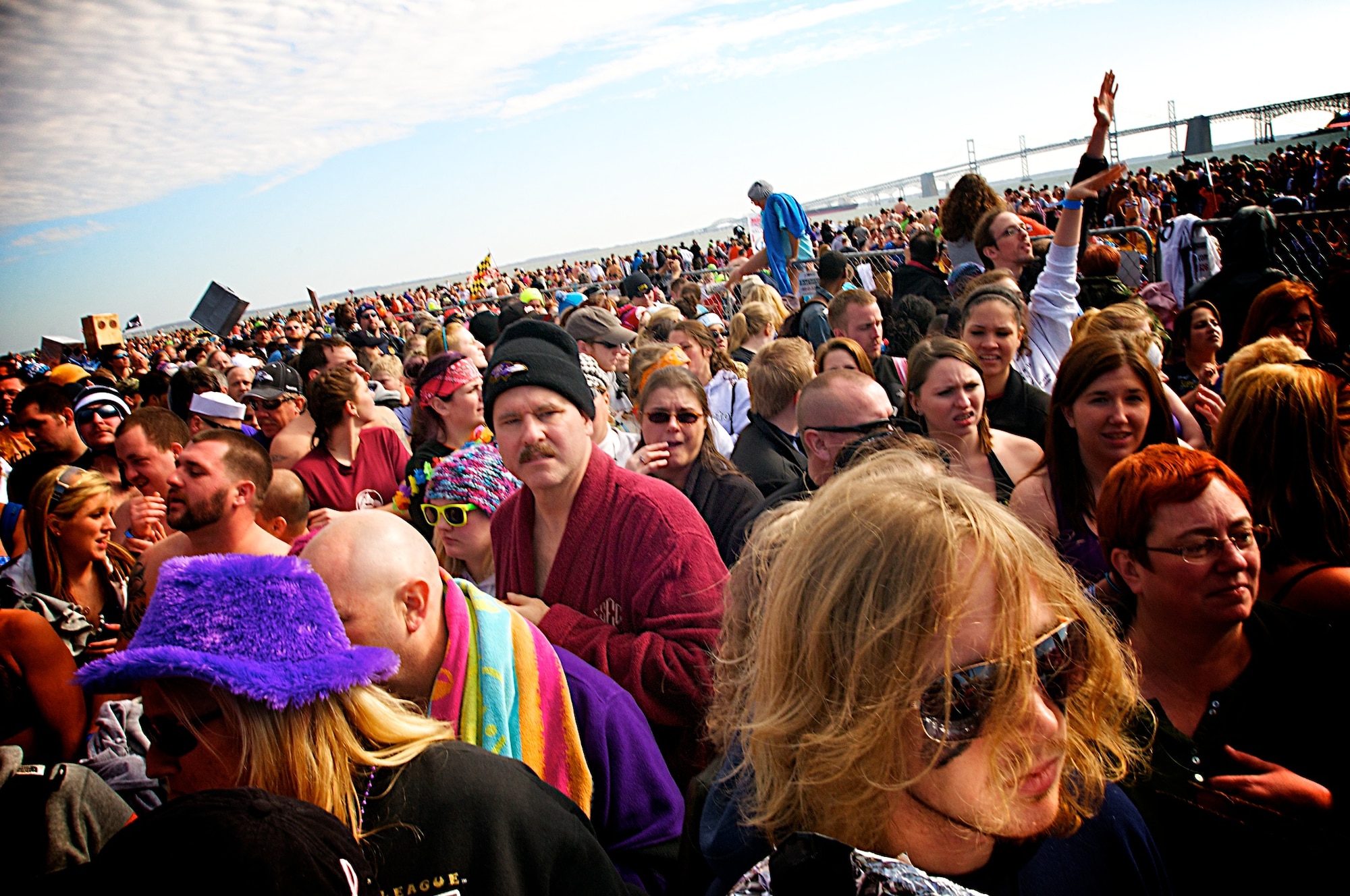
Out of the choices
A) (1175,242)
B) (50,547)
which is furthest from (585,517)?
(1175,242)

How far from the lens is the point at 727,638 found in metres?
1.82

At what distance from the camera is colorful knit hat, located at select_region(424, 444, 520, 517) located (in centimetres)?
306

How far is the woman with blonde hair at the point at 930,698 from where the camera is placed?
1.18 meters

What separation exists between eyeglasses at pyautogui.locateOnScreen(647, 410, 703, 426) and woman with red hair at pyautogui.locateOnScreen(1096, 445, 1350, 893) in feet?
6.13

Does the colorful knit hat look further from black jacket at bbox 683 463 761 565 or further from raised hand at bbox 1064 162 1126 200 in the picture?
raised hand at bbox 1064 162 1126 200

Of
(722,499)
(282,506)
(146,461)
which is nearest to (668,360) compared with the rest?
(722,499)

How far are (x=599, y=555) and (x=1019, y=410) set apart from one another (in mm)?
2821

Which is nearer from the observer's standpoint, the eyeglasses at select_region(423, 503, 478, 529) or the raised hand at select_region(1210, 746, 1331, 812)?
the raised hand at select_region(1210, 746, 1331, 812)

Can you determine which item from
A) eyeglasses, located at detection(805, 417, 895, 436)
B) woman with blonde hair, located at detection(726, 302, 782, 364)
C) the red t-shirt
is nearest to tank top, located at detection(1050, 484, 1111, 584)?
eyeglasses, located at detection(805, 417, 895, 436)

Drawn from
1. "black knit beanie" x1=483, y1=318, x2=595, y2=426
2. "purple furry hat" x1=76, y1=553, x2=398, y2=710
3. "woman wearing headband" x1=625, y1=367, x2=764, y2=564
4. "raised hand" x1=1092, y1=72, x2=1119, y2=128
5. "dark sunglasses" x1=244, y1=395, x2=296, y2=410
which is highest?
"raised hand" x1=1092, y1=72, x2=1119, y2=128

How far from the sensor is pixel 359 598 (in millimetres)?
1853

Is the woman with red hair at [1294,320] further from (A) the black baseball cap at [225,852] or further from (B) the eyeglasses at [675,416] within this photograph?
(A) the black baseball cap at [225,852]

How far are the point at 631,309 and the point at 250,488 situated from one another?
6.73 metres

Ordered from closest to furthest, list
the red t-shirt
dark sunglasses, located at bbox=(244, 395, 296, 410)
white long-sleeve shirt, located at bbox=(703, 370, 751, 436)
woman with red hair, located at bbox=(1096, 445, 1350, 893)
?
woman with red hair, located at bbox=(1096, 445, 1350, 893), the red t-shirt, white long-sleeve shirt, located at bbox=(703, 370, 751, 436), dark sunglasses, located at bbox=(244, 395, 296, 410)
